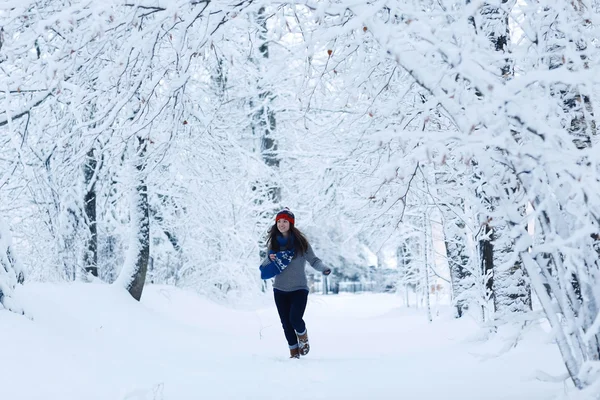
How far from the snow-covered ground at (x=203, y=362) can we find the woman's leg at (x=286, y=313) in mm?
297

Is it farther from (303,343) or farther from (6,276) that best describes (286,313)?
(6,276)

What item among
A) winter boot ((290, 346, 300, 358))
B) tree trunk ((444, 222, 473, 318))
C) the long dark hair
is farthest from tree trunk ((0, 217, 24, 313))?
tree trunk ((444, 222, 473, 318))

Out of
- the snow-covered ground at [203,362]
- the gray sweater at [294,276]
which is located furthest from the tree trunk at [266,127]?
the gray sweater at [294,276]

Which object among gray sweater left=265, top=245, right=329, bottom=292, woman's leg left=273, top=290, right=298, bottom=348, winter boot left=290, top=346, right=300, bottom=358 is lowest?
winter boot left=290, top=346, right=300, bottom=358

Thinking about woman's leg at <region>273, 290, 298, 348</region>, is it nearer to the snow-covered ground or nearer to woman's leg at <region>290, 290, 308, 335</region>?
woman's leg at <region>290, 290, 308, 335</region>

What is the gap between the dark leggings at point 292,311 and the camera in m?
7.16

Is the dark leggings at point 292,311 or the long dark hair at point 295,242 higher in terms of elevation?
the long dark hair at point 295,242

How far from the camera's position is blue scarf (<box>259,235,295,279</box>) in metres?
7.28

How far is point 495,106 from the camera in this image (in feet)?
9.48

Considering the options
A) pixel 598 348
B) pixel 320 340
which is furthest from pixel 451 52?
pixel 320 340

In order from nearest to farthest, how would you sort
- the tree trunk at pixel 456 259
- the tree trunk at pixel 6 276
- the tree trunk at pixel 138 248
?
the tree trunk at pixel 6 276, the tree trunk at pixel 138 248, the tree trunk at pixel 456 259

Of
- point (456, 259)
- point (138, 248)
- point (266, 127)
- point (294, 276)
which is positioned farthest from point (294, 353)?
point (266, 127)

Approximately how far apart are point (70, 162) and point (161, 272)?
11.4 metres

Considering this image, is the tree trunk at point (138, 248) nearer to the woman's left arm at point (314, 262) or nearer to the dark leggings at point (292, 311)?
the dark leggings at point (292, 311)
